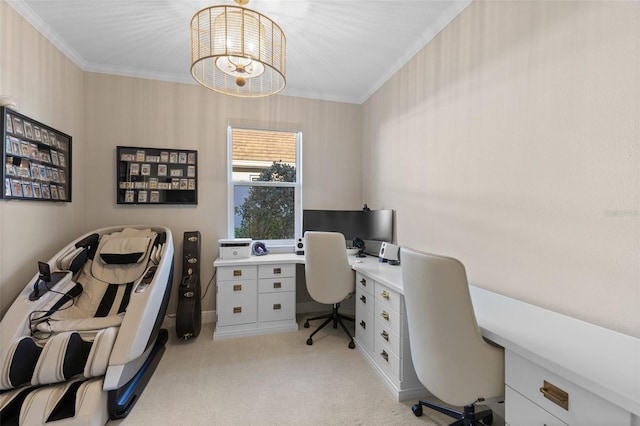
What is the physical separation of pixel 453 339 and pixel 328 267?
142 cm

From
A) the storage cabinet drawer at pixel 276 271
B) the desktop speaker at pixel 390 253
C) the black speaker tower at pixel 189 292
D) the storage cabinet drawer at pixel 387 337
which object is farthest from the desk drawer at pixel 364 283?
the black speaker tower at pixel 189 292

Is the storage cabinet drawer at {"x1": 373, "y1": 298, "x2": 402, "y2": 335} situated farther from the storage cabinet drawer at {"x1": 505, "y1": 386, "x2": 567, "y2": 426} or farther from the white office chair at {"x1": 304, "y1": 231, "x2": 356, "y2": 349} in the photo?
the storage cabinet drawer at {"x1": 505, "y1": 386, "x2": 567, "y2": 426}

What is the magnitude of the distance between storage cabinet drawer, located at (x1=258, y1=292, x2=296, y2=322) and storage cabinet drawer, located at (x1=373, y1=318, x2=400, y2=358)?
1.06m

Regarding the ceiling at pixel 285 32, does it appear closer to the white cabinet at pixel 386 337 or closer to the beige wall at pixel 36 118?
the beige wall at pixel 36 118

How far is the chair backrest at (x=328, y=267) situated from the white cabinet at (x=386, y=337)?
0.16 m

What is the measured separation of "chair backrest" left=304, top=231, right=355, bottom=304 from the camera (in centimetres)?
248

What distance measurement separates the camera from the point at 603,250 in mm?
1157

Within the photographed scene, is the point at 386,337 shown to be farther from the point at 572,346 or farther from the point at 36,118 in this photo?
the point at 36,118

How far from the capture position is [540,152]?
1407 mm

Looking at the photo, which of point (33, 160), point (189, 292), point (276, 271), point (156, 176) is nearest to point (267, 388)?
point (276, 271)

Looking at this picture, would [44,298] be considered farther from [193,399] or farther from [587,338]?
[587,338]

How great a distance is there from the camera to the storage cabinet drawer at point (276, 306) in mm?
2820

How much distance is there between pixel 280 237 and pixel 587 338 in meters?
2.88

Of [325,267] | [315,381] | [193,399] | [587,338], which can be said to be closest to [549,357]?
[587,338]
